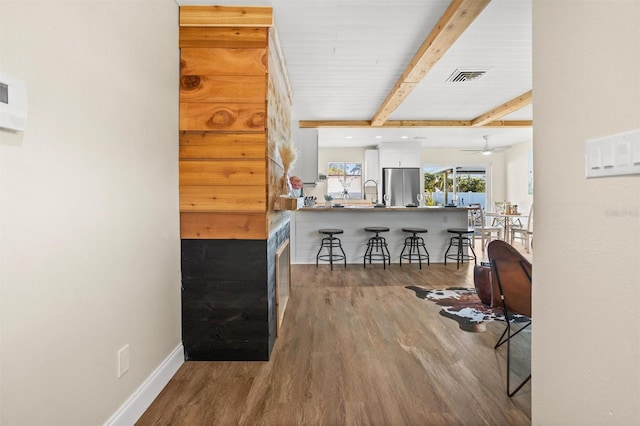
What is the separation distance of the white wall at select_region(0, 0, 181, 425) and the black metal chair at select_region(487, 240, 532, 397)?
6.57ft

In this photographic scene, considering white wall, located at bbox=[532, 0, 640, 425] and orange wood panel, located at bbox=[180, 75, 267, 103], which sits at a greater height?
orange wood panel, located at bbox=[180, 75, 267, 103]

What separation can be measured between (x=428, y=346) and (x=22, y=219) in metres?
2.51

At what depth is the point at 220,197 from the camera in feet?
7.52

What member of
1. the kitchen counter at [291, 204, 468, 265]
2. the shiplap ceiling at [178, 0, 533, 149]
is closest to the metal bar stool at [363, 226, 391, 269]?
the kitchen counter at [291, 204, 468, 265]

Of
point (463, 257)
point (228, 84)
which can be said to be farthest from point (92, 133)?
point (463, 257)

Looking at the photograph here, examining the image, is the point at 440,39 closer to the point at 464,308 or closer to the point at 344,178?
the point at 464,308

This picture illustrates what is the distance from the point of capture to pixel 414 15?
2.61m

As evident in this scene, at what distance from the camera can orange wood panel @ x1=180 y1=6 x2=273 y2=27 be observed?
2262 millimetres

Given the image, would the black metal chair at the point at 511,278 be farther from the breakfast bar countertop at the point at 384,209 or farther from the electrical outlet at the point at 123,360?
the breakfast bar countertop at the point at 384,209

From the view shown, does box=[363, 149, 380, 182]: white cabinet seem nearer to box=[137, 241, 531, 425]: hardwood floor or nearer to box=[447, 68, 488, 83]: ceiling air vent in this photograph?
box=[447, 68, 488, 83]: ceiling air vent

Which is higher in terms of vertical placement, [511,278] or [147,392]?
[511,278]

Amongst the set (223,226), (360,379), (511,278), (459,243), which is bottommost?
(360,379)

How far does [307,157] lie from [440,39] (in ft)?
12.0

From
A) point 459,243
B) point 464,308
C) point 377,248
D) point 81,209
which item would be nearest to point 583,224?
point 81,209
